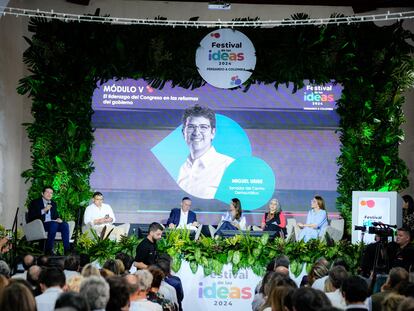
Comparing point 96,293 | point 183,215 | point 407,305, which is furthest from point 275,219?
point 407,305

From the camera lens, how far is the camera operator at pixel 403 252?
970 centimetres

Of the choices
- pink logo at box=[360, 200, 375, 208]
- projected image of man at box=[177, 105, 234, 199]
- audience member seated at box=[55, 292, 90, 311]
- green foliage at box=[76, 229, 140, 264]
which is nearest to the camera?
audience member seated at box=[55, 292, 90, 311]

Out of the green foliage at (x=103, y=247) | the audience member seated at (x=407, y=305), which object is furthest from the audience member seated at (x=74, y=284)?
the green foliage at (x=103, y=247)

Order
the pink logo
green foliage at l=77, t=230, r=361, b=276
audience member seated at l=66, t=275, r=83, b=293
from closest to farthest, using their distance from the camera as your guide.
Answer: audience member seated at l=66, t=275, r=83, b=293 < green foliage at l=77, t=230, r=361, b=276 < the pink logo

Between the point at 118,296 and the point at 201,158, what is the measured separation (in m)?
9.03

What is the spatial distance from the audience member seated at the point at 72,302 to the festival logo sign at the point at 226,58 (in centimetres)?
1014

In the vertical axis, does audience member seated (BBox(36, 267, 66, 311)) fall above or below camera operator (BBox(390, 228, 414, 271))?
below

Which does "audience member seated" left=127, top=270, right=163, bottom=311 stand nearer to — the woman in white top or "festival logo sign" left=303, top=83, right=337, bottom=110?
the woman in white top

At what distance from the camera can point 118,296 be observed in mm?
5609

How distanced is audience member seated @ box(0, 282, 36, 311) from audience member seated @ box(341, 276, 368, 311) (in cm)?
231

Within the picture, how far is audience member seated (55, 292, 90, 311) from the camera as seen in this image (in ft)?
15.3

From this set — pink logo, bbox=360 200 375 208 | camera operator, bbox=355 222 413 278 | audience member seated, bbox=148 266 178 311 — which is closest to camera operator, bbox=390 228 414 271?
camera operator, bbox=355 222 413 278

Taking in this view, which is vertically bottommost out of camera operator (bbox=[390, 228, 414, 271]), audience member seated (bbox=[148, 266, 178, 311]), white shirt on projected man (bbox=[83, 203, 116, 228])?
audience member seated (bbox=[148, 266, 178, 311])

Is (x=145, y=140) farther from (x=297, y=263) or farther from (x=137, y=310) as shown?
(x=137, y=310)
